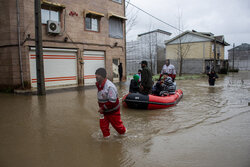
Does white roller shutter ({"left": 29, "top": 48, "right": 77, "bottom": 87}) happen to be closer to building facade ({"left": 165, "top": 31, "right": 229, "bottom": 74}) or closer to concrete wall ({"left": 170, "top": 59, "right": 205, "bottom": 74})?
building facade ({"left": 165, "top": 31, "right": 229, "bottom": 74})

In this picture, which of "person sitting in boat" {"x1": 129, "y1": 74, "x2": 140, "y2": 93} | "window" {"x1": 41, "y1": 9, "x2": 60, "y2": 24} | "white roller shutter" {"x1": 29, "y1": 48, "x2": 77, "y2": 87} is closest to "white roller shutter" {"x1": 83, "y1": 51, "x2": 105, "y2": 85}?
"white roller shutter" {"x1": 29, "y1": 48, "x2": 77, "y2": 87}

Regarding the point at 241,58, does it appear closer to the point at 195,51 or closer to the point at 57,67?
the point at 195,51

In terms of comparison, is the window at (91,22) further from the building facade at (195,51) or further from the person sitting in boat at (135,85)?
the building facade at (195,51)

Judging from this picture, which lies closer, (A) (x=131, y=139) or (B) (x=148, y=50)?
(A) (x=131, y=139)

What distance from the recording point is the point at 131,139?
4.91 meters

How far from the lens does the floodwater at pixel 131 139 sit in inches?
150

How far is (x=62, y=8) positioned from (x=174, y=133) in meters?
12.1

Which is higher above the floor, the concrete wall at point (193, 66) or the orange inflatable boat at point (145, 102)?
the concrete wall at point (193, 66)

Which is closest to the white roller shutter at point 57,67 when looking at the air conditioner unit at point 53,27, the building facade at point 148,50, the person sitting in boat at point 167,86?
the air conditioner unit at point 53,27

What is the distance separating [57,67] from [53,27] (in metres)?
2.65

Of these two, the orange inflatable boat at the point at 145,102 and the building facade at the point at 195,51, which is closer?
the orange inflatable boat at the point at 145,102

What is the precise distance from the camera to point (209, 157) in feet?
12.8

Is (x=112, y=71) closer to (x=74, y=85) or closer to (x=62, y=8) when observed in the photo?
(x=74, y=85)

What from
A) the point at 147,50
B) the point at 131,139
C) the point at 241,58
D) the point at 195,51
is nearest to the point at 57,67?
the point at 131,139
